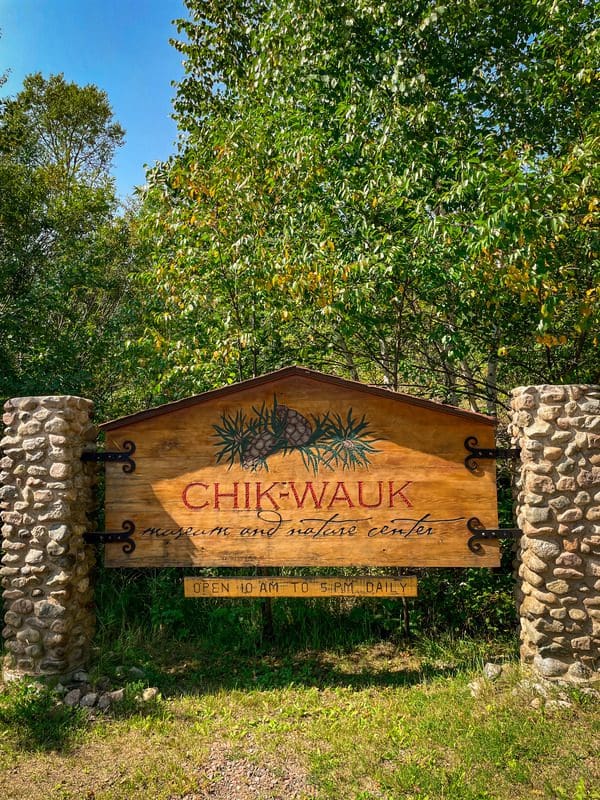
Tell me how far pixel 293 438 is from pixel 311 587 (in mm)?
1244

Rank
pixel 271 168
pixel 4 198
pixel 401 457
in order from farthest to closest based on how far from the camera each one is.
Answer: pixel 4 198 < pixel 271 168 < pixel 401 457

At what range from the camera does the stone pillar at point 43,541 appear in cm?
470

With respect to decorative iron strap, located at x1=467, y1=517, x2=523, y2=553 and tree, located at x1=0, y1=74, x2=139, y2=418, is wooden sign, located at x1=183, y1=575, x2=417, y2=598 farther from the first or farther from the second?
tree, located at x1=0, y1=74, x2=139, y2=418

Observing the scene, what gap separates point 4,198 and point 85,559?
640 cm

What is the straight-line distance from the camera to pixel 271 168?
6.46 meters

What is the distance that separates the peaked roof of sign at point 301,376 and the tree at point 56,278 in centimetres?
269

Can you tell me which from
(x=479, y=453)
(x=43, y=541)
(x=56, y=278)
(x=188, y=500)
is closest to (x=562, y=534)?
(x=479, y=453)

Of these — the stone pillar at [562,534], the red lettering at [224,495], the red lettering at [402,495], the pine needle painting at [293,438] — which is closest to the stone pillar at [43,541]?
the red lettering at [224,495]

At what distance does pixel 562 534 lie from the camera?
448cm

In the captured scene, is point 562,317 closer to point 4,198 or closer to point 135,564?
point 135,564

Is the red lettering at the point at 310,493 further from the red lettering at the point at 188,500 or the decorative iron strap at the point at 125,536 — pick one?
the decorative iron strap at the point at 125,536

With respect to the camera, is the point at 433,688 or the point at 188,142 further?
the point at 188,142

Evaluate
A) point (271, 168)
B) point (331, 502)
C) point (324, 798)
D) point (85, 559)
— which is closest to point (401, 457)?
point (331, 502)

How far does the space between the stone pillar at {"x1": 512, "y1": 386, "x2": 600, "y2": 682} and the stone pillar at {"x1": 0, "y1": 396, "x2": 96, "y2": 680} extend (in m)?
3.68
